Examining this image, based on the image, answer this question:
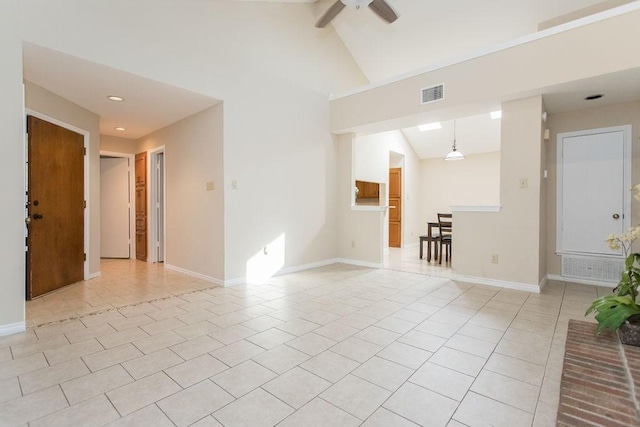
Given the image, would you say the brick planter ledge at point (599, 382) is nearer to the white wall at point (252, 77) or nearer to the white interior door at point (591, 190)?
the white interior door at point (591, 190)

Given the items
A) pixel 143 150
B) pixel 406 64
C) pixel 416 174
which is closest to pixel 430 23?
pixel 406 64

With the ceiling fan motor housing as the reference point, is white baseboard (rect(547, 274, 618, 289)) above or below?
below

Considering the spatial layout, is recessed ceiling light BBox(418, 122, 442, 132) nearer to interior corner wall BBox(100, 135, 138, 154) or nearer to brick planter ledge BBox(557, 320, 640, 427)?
brick planter ledge BBox(557, 320, 640, 427)

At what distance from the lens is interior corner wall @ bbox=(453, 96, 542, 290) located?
3.83 m

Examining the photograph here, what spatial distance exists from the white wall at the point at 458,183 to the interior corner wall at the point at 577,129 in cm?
304

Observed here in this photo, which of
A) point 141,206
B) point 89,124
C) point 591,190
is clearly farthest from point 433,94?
point 141,206

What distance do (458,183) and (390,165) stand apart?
6.15ft

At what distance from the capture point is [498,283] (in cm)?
412

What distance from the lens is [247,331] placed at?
106 inches

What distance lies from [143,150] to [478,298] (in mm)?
6262

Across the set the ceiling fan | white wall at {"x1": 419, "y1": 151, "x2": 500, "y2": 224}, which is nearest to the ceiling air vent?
the ceiling fan

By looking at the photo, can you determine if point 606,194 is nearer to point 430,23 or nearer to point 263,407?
point 430,23

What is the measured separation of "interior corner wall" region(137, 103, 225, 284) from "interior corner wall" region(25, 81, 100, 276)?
3.25ft

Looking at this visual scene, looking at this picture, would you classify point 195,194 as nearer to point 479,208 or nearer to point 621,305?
point 479,208
